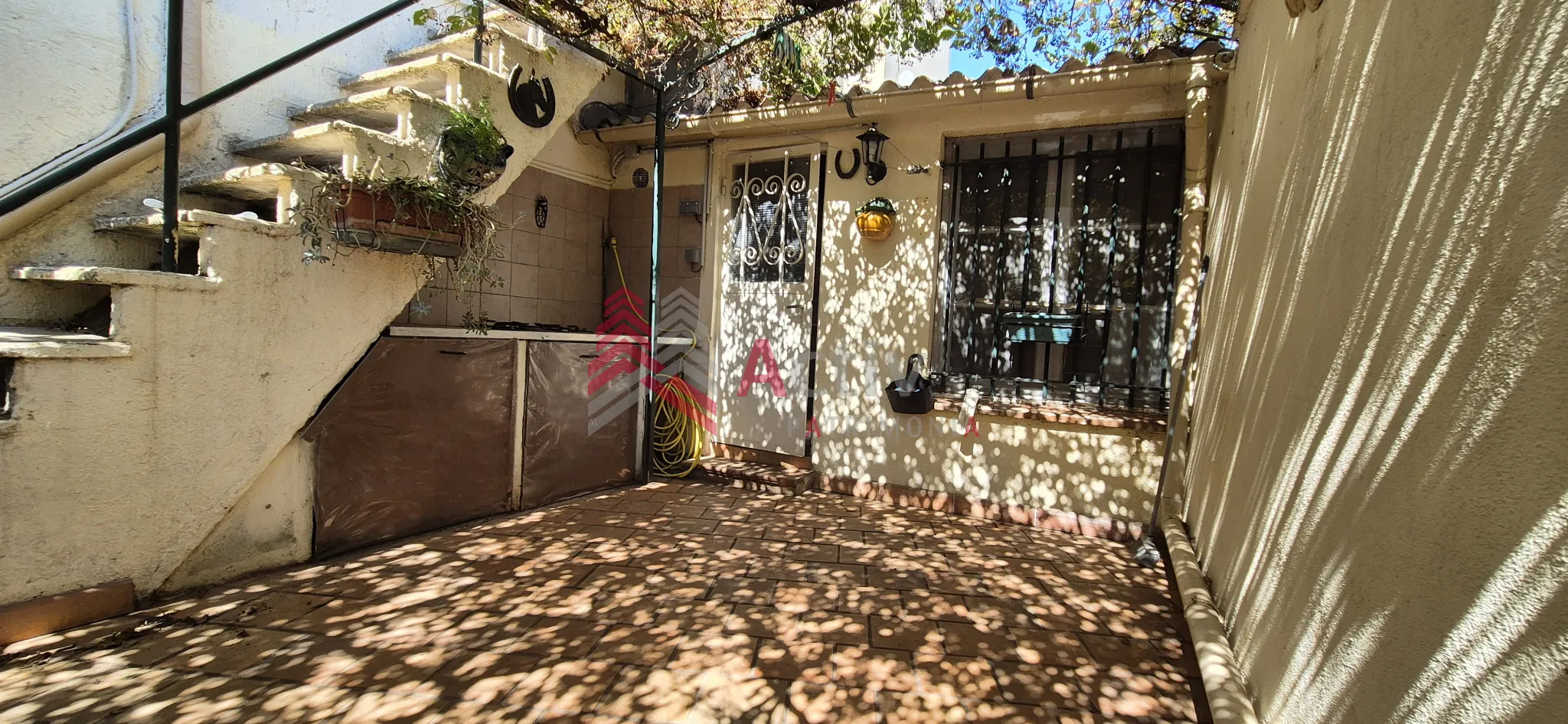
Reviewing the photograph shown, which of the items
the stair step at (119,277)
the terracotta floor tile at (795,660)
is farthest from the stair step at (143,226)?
the terracotta floor tile at (795,660)

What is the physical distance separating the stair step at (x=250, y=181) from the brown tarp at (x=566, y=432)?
1.29 meters

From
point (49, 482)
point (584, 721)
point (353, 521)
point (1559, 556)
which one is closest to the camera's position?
point (1559, 556)

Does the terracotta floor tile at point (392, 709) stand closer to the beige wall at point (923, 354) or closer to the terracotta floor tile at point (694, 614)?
Answer: the terracotta floor tile at point (694, 614)

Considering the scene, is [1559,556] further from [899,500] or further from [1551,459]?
[899,500]

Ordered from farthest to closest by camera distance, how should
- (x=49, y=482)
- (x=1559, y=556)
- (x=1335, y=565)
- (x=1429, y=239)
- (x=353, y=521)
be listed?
(x=353, y=521) → (x=49, y=482) → (x=1335, y=565) → (x=1429, y=239) → (x=1559, y=556)

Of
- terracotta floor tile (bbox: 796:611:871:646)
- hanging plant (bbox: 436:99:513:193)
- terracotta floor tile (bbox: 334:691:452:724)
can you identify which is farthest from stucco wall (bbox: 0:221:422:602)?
terracotta floor tile (bbox: 796:611:871:646)

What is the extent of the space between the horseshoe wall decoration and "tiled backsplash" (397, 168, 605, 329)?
1.11 metres

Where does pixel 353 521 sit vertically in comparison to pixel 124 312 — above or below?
below

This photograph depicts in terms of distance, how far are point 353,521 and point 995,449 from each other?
3.24 meters

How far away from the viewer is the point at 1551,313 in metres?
0.76

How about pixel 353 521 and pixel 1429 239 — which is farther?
pixel 353 521

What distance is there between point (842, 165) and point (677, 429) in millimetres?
2174

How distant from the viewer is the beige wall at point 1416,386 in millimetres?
772

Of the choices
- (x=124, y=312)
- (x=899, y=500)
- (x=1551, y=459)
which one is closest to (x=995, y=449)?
(x=899, y=500)
